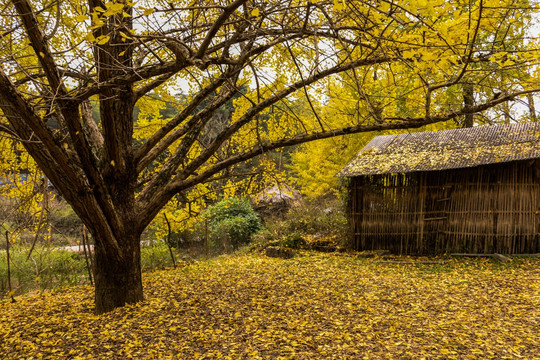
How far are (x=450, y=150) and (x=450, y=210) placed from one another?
1.51 m

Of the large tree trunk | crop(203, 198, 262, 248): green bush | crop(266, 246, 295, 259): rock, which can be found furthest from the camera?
crop(203, 198, 262, 248): green bush

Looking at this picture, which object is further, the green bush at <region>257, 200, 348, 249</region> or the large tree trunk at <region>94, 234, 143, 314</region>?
the green bush at <region>257, 200, 348, 249</region>

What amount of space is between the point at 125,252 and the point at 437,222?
755cm

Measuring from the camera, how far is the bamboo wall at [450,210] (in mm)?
8227

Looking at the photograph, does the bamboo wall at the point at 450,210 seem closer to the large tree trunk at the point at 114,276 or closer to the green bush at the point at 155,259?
the green bush at the point at 155,259

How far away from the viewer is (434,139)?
9.75 metres

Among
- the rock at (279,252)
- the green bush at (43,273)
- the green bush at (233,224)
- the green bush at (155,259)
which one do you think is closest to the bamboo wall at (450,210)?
the rock at (279,252)

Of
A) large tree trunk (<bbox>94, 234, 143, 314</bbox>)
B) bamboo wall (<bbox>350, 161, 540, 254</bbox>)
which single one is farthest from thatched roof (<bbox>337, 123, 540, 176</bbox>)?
large tree trunk (<bbox>94, 234, 143, 314</bbox>)

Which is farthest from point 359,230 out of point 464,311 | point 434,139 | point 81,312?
point 81,312

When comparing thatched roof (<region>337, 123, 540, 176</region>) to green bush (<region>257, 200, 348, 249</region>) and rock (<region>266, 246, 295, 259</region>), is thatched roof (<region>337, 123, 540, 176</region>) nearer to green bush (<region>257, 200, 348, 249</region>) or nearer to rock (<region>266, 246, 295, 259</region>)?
green bush (<region>257, 200, 348, 249</region>)

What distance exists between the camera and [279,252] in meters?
9.63

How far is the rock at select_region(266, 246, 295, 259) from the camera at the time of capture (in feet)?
30.9

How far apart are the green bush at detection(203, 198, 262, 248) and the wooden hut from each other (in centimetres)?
462

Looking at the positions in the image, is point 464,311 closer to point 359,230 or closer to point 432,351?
point 432,351
